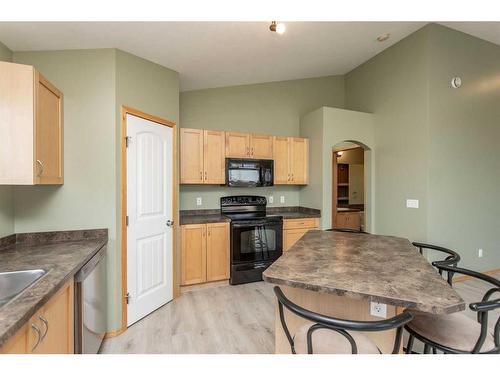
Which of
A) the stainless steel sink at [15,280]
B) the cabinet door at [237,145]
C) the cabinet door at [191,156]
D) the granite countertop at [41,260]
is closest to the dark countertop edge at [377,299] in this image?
the granite countertop at [41,260]

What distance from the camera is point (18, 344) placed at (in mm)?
952

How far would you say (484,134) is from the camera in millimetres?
3498

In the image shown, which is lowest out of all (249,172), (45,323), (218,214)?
(45,323)

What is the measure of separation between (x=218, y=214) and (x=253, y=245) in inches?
29.5

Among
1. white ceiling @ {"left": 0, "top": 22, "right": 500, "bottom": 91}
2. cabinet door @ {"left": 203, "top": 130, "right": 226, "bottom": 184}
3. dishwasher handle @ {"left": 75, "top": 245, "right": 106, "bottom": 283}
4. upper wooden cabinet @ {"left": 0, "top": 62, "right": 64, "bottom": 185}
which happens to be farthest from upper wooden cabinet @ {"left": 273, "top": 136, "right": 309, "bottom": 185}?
upper wooden cabinet @ {"left": 0, "top": 62, "right": 64, "bottom": 185}

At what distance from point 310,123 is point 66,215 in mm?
3467

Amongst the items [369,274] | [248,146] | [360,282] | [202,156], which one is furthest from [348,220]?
[360,282]

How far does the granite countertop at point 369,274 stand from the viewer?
99cm

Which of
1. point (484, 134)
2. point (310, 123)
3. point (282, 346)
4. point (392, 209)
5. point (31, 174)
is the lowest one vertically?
point (282, 346)

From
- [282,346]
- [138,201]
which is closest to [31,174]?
[138,201]

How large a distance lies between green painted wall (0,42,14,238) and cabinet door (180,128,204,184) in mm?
1686

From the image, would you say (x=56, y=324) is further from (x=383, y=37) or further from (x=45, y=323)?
(x=383, y=37)

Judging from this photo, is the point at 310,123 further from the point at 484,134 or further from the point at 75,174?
the point at 75,174

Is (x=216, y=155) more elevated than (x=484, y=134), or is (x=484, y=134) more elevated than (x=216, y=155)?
(x=484, y=134)
